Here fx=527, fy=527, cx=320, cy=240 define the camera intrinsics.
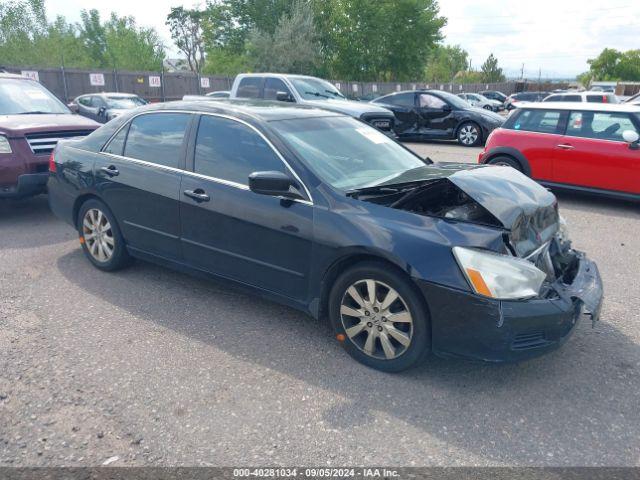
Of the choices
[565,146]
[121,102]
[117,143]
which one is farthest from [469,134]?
[117,143]

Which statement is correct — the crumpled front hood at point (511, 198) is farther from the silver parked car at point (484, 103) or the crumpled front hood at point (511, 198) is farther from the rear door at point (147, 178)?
the silver parked car at point (484, 103)

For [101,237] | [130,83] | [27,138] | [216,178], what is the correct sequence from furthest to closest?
[130,83], [27,138], [101,237], [216,178]

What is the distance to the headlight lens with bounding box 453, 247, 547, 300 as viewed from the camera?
2.97m

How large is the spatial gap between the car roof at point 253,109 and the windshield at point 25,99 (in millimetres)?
3955

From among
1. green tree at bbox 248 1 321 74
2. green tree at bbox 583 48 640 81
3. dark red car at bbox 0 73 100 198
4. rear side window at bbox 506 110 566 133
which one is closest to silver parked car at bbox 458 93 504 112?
green tree at bbox 248 1 321 74

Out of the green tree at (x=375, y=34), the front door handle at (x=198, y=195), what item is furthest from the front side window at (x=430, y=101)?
the green tree at (x=375, y=34)

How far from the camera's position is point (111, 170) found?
480 centimetres

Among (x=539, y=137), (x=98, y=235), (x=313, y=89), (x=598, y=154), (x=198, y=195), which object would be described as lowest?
(x=98, y=235)

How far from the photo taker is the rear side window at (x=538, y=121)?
8.31 m

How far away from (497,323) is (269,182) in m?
1.67

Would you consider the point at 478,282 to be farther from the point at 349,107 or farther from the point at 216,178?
the point at 349,107

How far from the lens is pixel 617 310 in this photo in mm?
4324

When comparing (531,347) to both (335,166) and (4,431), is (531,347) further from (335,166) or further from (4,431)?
(4,431)

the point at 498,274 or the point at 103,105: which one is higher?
the point at 103,105
